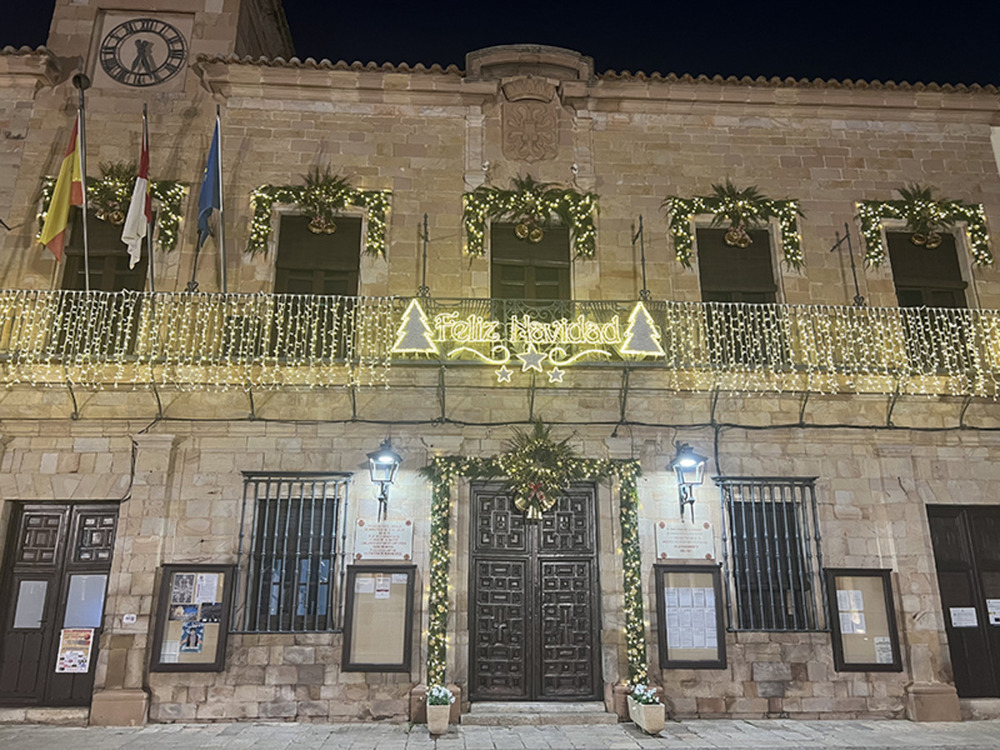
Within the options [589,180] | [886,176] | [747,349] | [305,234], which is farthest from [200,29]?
[886,176]

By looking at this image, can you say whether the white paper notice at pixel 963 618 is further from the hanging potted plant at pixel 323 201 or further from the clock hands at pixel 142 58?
the clock hands at pixel 142 58

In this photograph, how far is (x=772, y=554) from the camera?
8.86m

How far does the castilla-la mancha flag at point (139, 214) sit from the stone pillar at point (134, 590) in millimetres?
2343

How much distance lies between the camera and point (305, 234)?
998 centimetres

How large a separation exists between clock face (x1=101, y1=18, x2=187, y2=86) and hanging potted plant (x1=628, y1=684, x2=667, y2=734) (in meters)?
10.6

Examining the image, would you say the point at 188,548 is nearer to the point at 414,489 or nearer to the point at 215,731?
the point at 215,731

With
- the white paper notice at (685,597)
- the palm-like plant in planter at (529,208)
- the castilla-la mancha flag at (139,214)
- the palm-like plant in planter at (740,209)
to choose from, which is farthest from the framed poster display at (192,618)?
the palm-like plant in planter at (740,209)

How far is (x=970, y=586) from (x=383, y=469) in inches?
297

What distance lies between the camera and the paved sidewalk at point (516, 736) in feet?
22.8

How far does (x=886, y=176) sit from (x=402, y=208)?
7.21 meters

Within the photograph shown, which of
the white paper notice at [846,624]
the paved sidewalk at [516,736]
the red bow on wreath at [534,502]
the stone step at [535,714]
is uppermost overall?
the red bow on wreath at [534,502]

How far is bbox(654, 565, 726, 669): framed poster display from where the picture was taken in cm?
838

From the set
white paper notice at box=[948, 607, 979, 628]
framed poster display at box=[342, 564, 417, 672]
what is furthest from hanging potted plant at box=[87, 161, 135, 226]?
white paper notice at box=[948, 607, 979, 628]

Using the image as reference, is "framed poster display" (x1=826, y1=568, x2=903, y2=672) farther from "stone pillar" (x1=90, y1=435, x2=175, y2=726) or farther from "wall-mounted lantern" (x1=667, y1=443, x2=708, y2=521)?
"stone pillar" (x1=90, y1=435, x2=175, y2=726)
